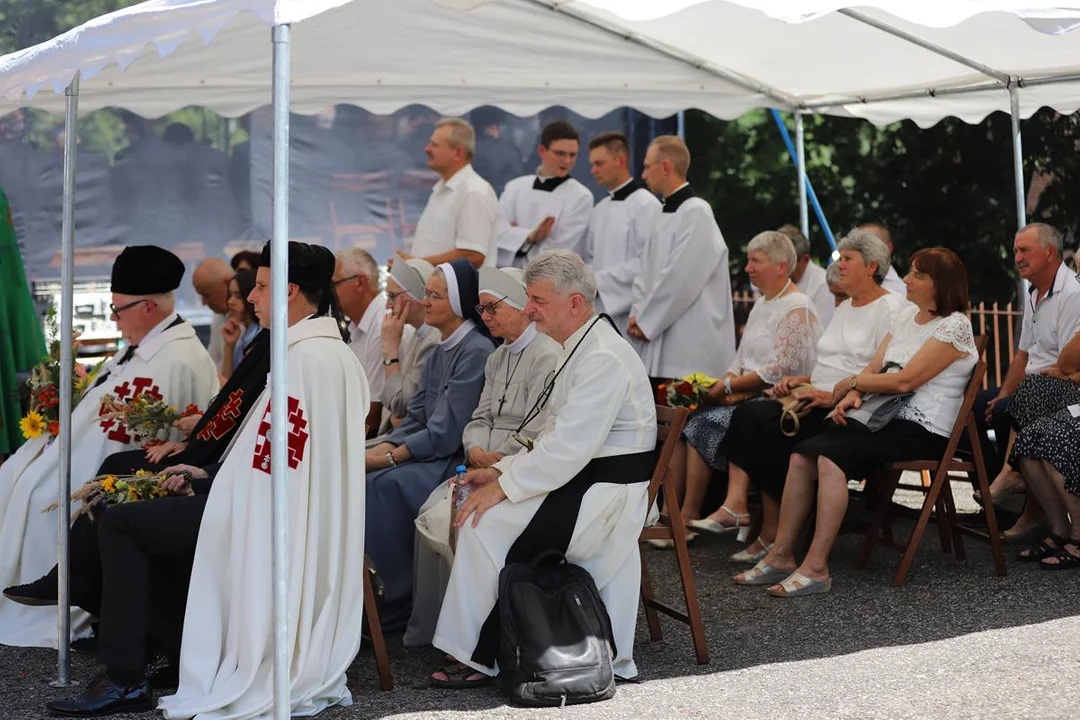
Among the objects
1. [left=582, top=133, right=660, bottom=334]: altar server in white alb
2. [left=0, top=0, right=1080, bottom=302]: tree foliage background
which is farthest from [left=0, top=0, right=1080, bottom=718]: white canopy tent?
[left=0, top=0, right=1080, bottom=302]: tree foliage background

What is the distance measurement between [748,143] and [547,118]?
13.8 ft

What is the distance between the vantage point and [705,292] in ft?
23.7

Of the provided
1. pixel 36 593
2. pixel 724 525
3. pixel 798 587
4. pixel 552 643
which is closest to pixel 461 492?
pixel 552 643

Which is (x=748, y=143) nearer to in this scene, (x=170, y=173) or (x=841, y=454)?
(x=170, y=173)

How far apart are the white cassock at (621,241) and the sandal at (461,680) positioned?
3209mm

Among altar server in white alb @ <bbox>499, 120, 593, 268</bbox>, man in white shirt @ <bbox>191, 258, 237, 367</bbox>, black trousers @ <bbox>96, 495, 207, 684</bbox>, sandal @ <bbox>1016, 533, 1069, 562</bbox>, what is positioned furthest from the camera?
man in white shirt @ <bbox>191, 258, 237, 367</bbox>

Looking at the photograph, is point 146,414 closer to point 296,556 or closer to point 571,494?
point 296,556

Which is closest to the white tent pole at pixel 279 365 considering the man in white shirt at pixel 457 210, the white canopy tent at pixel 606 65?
the white canopy tent at pixel 606 65

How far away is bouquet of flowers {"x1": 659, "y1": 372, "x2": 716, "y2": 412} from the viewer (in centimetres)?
654

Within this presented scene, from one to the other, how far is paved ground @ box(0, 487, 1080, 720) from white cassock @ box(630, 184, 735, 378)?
5.20 ft

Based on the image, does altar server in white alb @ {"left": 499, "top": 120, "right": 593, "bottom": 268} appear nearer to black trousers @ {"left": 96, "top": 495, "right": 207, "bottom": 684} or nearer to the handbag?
the handbag

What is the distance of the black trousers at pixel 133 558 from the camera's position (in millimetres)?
4250

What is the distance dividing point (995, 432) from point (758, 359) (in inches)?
48.0

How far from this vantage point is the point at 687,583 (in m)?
4.82
